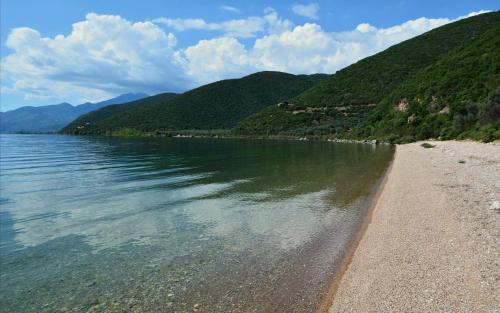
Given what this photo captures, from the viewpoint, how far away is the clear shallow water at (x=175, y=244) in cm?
817

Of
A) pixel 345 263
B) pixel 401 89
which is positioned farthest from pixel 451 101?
pixel 345 263

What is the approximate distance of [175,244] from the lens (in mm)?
11898

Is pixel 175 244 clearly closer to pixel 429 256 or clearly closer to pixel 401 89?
pixel 429 256

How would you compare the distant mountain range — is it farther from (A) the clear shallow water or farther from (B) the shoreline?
(A) the clear shallow water

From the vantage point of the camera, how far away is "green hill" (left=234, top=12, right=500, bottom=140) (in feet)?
218

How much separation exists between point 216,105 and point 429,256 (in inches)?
6671

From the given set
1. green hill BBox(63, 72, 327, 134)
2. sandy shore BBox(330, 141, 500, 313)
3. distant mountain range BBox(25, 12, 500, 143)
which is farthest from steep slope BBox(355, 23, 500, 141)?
green hill BBox(63, 72, 327, 134)

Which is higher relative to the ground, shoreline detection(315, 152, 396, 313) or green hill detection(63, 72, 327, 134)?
green hill detection(63, 72, 327, 134)

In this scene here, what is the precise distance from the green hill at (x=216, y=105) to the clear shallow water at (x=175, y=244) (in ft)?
458

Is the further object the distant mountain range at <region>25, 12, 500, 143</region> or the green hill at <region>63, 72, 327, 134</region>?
the green hill at <region>63, 72, 327, 134</region>

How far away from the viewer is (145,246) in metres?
11.7

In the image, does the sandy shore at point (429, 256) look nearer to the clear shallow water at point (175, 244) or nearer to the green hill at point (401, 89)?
the clear shallow water at point (175, 244)

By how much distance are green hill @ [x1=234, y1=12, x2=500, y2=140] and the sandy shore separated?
137 ft

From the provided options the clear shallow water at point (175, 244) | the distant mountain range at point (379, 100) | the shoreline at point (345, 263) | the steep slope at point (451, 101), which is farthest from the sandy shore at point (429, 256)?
the steep slope at point (451, 101)
